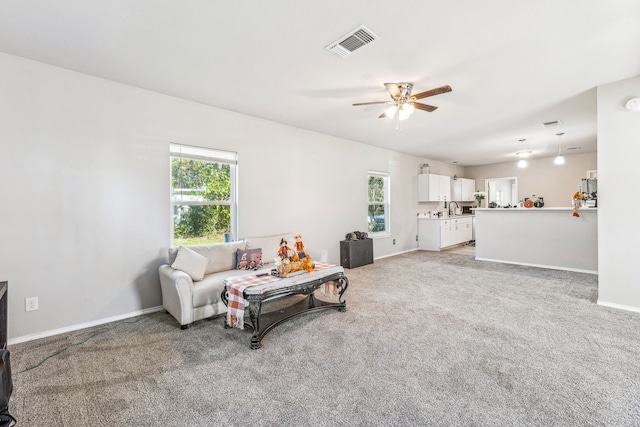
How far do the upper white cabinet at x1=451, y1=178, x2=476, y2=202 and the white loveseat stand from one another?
24.1 ft

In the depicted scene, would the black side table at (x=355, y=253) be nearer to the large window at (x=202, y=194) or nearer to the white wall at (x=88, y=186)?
the white wall at (x=88, y=186)

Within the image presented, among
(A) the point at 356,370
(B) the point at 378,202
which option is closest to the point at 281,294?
(A) the point at 356,370

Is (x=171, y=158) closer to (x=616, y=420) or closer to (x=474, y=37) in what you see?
(x=474, y=37)

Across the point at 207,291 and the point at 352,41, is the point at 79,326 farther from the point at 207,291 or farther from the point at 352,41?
the point at 352,41

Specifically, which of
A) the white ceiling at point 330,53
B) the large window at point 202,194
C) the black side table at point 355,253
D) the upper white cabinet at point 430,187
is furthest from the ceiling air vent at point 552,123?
A: the large window at point 202,194

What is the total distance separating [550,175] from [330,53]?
8.58 metres

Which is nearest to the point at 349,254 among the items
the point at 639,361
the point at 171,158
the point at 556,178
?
the point at 171,158

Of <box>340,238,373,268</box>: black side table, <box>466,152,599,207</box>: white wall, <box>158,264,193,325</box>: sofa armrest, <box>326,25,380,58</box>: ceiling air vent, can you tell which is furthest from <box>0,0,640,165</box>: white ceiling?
<box>466,152,599,207</box>: white wall

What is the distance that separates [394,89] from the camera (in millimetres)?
3055

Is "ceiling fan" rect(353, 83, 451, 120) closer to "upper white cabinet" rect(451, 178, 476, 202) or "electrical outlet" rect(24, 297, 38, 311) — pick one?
"electrical outlet" rect(24, 297, 38, 311)

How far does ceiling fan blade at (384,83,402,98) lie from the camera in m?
2.99

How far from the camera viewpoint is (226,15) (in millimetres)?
2055

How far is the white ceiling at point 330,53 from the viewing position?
78.7 inches

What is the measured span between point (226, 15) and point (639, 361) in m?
4.09
